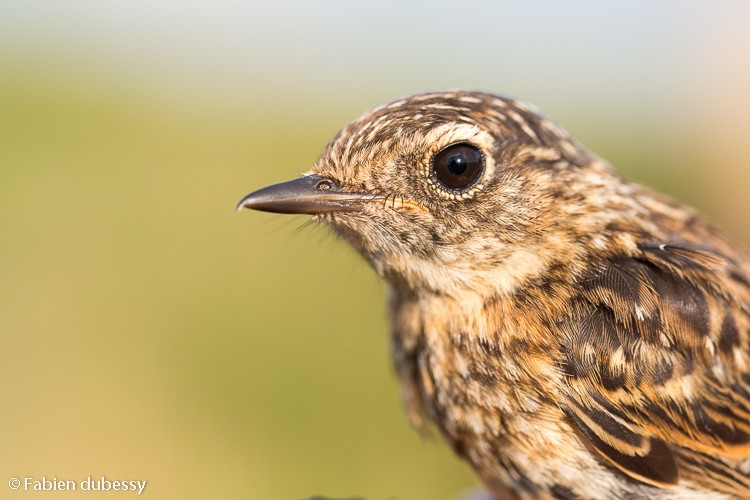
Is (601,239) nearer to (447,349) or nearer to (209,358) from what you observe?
(447,349)

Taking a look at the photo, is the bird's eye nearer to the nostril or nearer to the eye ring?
the eye ring

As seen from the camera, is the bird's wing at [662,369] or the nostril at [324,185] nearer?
the bird's wing at [662,369]

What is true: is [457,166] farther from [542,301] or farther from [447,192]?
[542,301]

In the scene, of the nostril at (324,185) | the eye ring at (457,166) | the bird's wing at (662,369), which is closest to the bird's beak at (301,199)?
the nostril at (324,185)

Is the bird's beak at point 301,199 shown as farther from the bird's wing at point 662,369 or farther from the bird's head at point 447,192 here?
the bird's wing at point 662,369

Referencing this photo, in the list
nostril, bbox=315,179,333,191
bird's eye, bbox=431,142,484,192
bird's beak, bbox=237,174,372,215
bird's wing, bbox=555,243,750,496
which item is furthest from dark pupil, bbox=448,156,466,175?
bird's wing, bbox=555,243,750,496

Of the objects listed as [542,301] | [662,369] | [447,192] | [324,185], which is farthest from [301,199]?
[662,369]

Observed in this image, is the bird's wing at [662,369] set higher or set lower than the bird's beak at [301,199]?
lower
